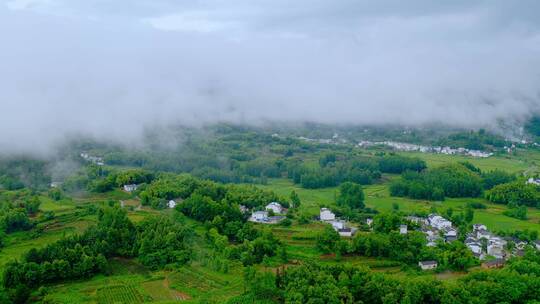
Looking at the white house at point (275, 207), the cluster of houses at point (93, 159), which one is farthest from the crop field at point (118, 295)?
the cluster of houses at point (93, 159)

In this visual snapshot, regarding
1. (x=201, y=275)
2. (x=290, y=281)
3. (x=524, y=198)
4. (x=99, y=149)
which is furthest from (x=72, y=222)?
(x=524, y=198)

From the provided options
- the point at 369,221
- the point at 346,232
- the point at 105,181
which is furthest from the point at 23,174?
the point at 369,221

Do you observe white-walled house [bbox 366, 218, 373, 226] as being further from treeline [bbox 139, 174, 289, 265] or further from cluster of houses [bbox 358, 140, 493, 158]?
cluster of houses [bbox 358, 140, 493, 158]

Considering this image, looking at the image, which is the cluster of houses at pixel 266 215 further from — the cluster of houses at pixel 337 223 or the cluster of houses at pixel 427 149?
the cluster of houses at pixel 427 149

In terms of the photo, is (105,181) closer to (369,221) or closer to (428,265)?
(369,221)

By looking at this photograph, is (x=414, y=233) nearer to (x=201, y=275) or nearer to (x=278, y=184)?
(x=201, y=275)

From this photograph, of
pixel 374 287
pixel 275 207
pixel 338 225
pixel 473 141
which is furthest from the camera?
pixel 473 141

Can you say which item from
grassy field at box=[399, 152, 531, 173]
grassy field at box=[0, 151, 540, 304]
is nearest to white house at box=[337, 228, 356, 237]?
grassy field at box=[0, 151, 540, 304]
